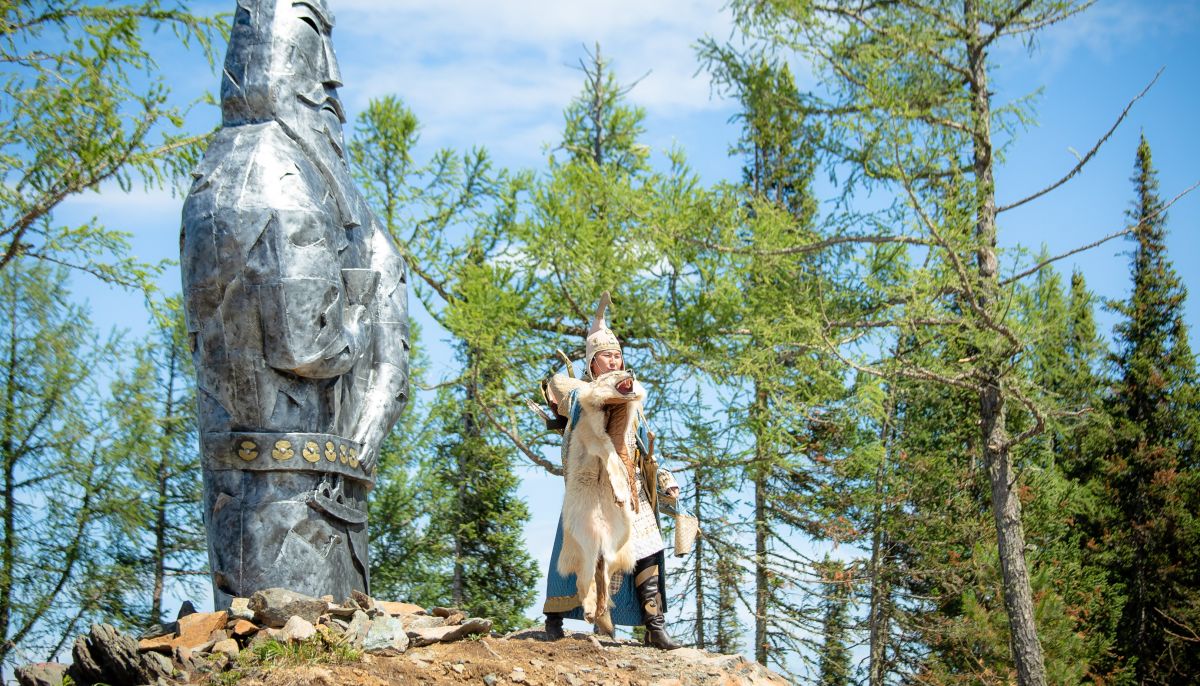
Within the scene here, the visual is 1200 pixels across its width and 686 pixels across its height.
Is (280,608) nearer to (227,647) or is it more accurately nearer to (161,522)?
(227,647)

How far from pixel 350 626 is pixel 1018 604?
751cm

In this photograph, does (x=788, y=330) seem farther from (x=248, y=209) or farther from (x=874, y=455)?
(x=248, y=209)

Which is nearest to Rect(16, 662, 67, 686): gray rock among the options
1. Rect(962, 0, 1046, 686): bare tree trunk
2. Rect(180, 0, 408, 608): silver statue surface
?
Rect(180, 0, 408, 608): silver statue surface

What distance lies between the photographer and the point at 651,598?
740 centimetres

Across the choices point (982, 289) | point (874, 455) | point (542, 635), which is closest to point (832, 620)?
point (874, 455)

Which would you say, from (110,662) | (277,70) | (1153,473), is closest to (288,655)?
(110,662)

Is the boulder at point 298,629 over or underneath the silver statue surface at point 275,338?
underneath

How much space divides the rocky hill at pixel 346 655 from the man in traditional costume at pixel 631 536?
9.4 inches

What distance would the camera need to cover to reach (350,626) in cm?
616

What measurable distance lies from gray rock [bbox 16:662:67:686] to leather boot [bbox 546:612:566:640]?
277 cm

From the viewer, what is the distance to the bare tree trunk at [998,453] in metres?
11.4

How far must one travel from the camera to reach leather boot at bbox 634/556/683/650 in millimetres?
7383

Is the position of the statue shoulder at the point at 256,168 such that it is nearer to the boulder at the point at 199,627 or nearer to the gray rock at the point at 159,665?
the boulder at the point at 199,627

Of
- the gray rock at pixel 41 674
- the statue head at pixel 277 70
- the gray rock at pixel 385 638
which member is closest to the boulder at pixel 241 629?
the gray rock at pixel 385 638
